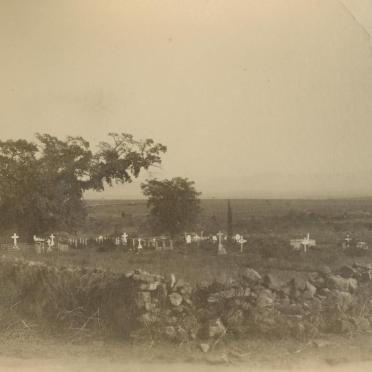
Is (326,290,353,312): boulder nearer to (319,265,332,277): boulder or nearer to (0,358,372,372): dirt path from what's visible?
(319,265,332,277): boulder

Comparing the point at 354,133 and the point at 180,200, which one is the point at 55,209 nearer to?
the point at 180,200

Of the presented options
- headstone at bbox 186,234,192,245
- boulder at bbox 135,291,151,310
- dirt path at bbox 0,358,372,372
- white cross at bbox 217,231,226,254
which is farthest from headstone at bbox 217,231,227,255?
dirt path at bbox 0,358,372,372

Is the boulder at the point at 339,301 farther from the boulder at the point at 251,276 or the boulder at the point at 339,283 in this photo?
the boulder at the point at 251,276

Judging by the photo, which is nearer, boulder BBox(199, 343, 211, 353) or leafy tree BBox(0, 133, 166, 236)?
boulder BBox(199, 343, 211, 353)

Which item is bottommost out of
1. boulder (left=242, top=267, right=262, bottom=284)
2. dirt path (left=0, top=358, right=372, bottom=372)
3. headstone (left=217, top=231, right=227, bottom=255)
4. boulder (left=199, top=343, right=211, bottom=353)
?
dirt path (left=0, top=358, right=372, bottom=372)

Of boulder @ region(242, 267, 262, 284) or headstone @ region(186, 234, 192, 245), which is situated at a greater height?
headstone @ region(186, 234, 192, 245)

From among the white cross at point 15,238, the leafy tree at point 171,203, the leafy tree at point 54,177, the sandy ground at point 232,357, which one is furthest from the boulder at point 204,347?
the white cross at point 15,238

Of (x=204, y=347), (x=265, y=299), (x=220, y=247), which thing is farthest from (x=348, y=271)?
(x=204, y=347)

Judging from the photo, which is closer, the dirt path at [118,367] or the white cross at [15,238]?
the dirt path at [118,367]

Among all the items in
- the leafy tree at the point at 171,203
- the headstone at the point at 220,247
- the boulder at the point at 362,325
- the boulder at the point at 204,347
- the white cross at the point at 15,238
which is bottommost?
the boulder at the point at 204,347
